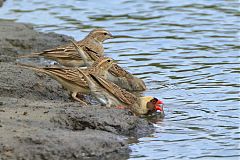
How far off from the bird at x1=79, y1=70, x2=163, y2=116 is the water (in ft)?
1.13

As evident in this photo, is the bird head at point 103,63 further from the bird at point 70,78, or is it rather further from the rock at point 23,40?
the rock at point 23,40

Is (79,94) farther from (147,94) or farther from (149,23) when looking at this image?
(149,23)

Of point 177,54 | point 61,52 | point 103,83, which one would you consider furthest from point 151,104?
point 177,54

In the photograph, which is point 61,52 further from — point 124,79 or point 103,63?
point 103,63

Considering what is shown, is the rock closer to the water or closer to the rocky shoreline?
the water

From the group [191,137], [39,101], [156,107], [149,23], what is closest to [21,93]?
[39,101]

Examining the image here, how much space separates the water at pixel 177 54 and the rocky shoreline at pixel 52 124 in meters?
0.37

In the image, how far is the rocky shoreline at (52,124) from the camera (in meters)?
9.65

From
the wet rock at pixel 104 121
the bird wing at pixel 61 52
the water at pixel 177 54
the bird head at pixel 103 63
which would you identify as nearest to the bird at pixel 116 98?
the water at pixel 177 54

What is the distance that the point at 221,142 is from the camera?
10.8 meters

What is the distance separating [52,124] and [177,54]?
21.8 feet

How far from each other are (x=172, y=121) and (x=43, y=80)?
2.49m

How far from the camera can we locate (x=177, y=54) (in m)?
16.9

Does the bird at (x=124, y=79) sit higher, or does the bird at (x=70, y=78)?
the bird at (x=70, y=78)
